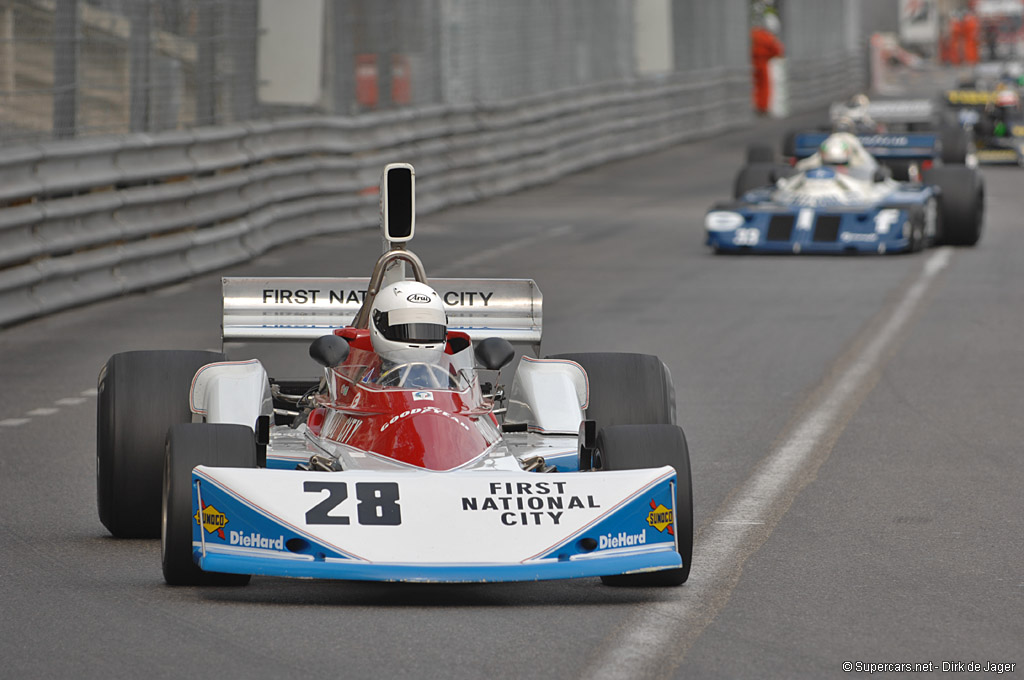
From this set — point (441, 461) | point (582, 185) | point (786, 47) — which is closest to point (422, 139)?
point (582, 185)

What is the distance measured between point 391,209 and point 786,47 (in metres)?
47.9

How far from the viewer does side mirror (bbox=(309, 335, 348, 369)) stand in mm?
7566

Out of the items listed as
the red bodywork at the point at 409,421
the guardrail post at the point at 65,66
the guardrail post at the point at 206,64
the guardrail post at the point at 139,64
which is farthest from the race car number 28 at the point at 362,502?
the guardrail post at the point at 206,64

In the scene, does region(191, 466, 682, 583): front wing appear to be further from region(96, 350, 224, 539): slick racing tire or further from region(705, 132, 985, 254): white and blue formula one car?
region(705, 132, 985, 254): white and blue formula one car

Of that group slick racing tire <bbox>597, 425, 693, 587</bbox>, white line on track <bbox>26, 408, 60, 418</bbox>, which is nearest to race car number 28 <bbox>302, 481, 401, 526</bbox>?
slick racing tire <bbox>597, 425, 693, 587</bbox>

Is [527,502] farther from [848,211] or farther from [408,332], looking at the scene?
[848,211]

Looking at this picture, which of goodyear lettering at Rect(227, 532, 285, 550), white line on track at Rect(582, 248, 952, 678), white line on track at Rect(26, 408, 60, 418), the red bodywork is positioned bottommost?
white line on track at Rect(582, 248, 952, 678)

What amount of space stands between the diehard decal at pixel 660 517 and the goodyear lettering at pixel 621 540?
0.05 metres

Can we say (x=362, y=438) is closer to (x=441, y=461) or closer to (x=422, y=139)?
(x=441, y=461)

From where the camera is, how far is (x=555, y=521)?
6477 mm

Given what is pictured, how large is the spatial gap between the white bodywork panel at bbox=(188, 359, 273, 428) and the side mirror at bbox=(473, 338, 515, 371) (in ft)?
2.95

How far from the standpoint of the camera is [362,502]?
6.46 meters

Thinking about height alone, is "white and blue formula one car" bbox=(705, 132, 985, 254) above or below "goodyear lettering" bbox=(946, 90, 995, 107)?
below

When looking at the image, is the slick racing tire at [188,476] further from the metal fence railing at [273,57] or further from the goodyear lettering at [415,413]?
the metal fence railing at [273,57]
